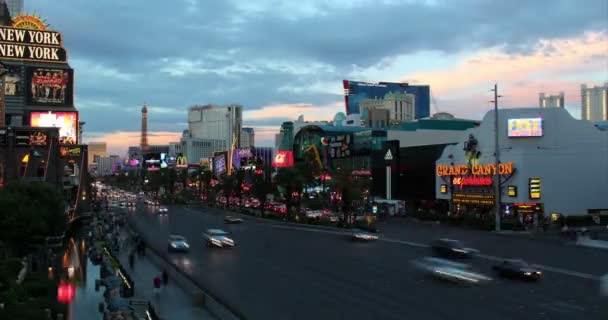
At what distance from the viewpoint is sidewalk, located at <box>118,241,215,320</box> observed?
25344 millimetres

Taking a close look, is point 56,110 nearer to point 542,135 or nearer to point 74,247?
point 74,247

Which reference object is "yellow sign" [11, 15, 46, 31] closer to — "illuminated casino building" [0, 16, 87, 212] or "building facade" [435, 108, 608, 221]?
"illuminated casino building" [0, 16, 87, 212]

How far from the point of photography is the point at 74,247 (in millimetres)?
53969

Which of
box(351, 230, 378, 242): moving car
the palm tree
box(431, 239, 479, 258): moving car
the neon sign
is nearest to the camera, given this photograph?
box(431, 239, 479, 258): moving car

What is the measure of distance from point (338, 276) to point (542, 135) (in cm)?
3877

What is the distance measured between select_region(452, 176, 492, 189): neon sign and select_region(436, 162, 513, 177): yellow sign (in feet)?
1.52

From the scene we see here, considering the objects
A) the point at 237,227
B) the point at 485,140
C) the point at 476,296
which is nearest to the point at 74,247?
the point at 237,227

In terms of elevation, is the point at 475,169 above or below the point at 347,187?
above

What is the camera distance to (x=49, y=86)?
105938 mm

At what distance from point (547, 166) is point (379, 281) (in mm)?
37628

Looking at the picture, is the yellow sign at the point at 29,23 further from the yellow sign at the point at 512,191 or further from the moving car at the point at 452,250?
the moving car at the point at 452,250

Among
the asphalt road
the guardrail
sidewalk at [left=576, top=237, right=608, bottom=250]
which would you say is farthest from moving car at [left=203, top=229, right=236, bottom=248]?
sidewalk at [left=576, top=237, right=608, bottom=250]

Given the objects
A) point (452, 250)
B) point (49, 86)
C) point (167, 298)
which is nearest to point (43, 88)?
point (49, 86)

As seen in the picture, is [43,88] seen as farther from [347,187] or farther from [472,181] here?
[472,181]
